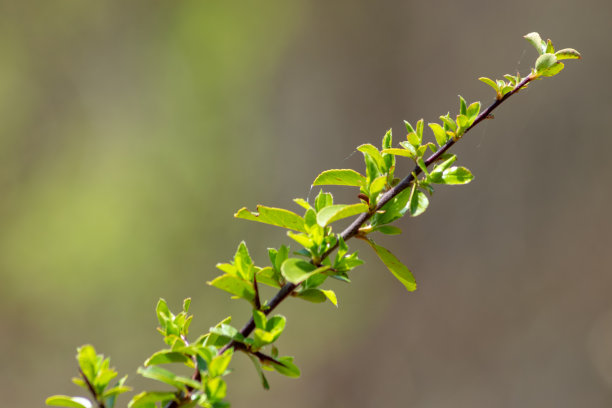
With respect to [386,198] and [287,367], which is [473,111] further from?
[287,367]

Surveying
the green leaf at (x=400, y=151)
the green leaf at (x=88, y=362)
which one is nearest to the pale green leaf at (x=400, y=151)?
the green leaf at (x=400, y=151)

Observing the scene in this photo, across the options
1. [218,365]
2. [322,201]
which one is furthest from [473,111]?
[218,365]

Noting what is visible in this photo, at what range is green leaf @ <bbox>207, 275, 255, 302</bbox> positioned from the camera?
0.98 feet

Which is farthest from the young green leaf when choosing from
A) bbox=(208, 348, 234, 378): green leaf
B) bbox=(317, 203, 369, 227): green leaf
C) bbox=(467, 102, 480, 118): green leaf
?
bbox=(208, 348, 234, 378): green leaf

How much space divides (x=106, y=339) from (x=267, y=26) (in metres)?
1.36

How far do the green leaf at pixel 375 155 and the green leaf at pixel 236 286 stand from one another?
11 centimetres

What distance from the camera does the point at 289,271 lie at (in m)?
0.28

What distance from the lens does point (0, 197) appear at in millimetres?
2031

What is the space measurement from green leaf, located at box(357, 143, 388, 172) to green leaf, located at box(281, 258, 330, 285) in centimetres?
9

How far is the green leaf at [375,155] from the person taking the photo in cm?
34

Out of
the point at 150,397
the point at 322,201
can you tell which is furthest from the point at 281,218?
the point at 150,397

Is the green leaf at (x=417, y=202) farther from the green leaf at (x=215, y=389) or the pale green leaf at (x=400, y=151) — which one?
the green leaf at (x=215, y=389)

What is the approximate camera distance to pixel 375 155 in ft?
1.14

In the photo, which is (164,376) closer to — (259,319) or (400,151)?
(259,319)
